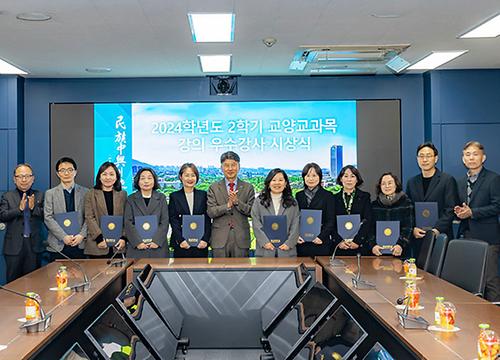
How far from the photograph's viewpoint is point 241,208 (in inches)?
231

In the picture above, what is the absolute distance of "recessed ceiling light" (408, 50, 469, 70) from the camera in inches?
271

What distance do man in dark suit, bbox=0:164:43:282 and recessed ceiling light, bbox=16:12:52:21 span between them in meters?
1.70

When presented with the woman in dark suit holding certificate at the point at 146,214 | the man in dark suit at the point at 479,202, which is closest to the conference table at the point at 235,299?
the woman in dark suit holding certificate at the point at 146,214

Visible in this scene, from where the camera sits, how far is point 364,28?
5645 mm

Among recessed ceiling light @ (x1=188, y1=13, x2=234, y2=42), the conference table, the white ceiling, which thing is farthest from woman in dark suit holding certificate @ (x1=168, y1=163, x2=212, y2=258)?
the white ceiling

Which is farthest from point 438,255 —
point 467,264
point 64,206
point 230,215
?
point 64,206

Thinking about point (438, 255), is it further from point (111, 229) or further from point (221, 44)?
point (221, 44)

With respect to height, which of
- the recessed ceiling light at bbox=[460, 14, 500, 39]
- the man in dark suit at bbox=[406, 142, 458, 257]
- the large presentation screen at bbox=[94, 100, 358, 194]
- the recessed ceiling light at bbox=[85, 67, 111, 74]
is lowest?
the man in dark suit at bbox=[406, 142, 458, 257]

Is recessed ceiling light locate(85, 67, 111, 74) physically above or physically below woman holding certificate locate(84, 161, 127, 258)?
above

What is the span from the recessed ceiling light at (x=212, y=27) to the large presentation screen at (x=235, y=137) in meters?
2.36

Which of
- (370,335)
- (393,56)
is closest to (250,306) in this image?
(370,335)

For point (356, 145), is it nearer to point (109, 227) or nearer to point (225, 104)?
point (225, 104)

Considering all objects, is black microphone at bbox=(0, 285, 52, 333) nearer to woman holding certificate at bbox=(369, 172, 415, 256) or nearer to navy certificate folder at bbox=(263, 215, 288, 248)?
navy certificate folder at bbox=(263, 215, 288, 248)

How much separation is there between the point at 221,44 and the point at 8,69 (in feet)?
9.80
